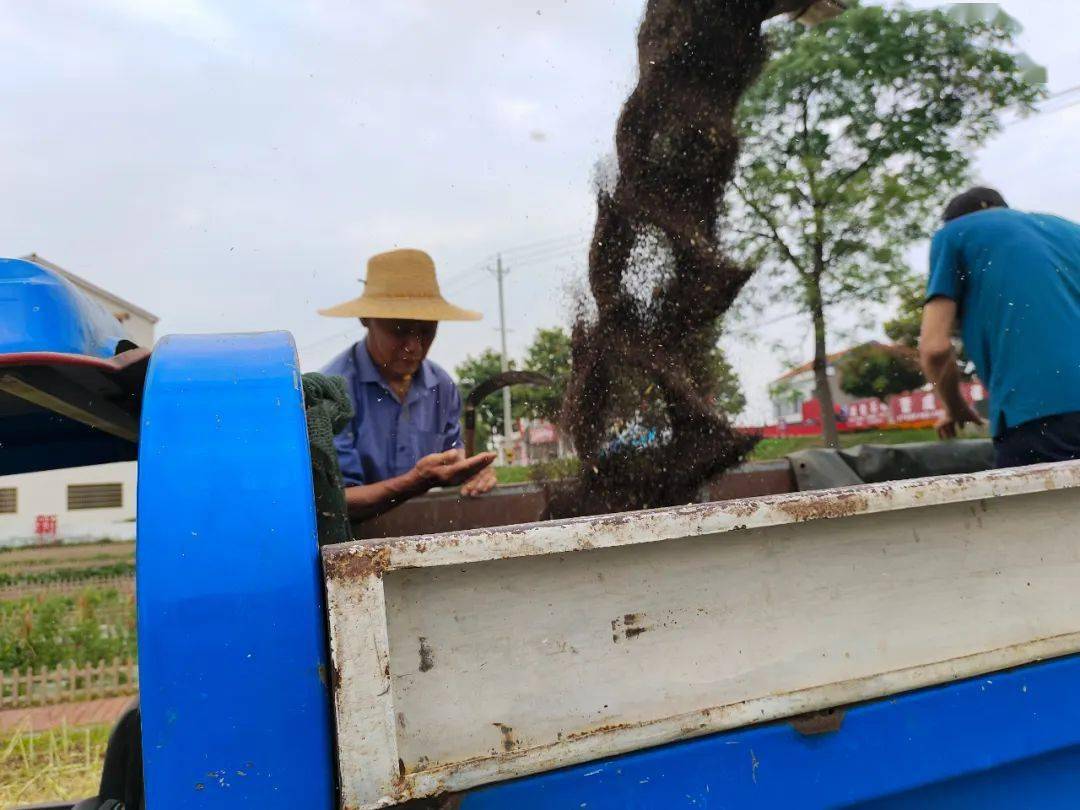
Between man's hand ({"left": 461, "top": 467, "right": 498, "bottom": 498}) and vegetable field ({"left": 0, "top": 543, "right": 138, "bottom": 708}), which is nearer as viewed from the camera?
man's hand ({"left": 461, "top": 467, "right": 498, "bottom": 498})

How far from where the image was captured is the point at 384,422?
3.33m

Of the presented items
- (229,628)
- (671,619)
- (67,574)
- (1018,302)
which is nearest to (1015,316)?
(1018,302)

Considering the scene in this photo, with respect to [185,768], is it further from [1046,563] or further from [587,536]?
[1046,563]

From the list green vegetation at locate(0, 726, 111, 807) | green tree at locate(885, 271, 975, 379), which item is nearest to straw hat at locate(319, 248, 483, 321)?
green vegetation at locate(0, 726, 111, 807)

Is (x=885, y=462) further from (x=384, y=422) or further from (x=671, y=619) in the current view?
(x=671, y=619)

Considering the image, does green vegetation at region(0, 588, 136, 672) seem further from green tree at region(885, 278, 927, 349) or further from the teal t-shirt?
green tree at region(885, 278, 927, 349)

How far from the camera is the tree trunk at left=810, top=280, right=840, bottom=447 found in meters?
12.4

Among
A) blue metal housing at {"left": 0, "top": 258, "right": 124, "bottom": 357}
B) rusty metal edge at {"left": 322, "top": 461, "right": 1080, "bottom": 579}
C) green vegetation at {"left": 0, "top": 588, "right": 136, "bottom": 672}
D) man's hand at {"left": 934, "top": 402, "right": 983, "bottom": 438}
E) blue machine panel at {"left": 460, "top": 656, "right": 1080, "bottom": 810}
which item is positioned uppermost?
blue metal housing at {"left": 0, "top": 258, "right": 124, "bottom": 357}

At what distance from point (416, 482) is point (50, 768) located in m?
2.58

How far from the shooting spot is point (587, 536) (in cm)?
106

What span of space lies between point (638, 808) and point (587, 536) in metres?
0.34

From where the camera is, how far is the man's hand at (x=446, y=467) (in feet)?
8.88

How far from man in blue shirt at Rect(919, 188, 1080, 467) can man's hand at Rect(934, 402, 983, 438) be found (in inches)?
11.7

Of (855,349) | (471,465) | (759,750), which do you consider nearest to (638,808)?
(759,750)
